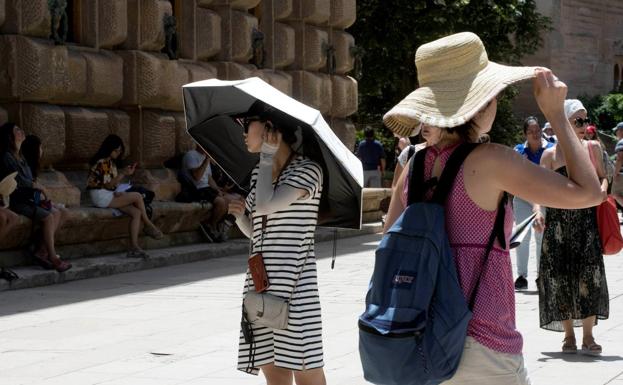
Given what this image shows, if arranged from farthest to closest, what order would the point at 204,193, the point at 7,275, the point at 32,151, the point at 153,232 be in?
the point at 204,193 → the point at 153,232 → the point at 32,151 → the point at 7,275

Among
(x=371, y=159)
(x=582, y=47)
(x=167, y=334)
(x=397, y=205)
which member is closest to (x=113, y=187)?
(x=167, y=334)

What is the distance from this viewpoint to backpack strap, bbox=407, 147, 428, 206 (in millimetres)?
4672

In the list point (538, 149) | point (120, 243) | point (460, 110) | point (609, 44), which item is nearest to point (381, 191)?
point (120, 243)

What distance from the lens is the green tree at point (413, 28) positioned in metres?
36.4

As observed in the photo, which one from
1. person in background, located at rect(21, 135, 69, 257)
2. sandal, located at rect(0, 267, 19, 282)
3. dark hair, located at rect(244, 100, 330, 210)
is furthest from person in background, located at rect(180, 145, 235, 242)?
dark hair, located at rect(244, 100, 330, 210)

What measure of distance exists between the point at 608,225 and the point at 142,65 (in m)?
9.23

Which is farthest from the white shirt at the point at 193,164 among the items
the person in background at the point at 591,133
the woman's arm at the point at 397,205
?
the woman's arm at the point at 397,205

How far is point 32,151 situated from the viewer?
15.0 meters

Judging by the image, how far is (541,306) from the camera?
10.1m

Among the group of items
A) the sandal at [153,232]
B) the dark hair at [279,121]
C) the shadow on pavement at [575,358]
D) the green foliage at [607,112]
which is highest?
the dark hair at [279,121]

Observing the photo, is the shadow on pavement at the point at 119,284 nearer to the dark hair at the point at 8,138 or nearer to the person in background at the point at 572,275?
the dark hair at the point at 8,138

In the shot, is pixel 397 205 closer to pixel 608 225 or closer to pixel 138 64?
pixel 608 225

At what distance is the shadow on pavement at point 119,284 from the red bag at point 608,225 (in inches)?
182

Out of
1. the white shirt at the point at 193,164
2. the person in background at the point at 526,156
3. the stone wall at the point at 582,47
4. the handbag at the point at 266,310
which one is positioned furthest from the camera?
the stone wall at the point at 582,47
